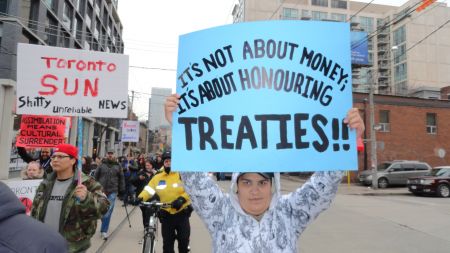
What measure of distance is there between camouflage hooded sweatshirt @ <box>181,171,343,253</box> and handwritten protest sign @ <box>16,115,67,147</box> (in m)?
6.52

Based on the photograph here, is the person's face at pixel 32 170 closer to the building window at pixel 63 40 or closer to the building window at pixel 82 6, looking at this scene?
the building window at pixel 63 40

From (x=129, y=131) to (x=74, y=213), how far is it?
919 inches

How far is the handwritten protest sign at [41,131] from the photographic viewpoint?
26.2 feet

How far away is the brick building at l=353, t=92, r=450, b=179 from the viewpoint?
27.8m

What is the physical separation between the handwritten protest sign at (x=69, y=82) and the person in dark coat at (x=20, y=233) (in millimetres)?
2627

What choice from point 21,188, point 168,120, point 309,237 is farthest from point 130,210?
point 168,120

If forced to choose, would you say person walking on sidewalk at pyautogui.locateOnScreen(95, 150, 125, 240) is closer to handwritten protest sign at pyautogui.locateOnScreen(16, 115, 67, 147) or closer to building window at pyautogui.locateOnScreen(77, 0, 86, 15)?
handwritten protest sign at pyautogui.locateOnScreen(16, 115, 67, 147)

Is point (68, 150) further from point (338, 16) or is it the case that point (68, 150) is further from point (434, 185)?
point (338, 16)

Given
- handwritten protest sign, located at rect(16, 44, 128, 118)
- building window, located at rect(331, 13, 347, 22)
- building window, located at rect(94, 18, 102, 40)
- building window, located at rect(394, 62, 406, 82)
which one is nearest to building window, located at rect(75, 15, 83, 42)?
building window, located at rect(94, 18, 102, 40)

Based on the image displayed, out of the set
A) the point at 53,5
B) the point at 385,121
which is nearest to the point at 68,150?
the point at 53,5

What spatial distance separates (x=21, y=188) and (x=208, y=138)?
3.96 m

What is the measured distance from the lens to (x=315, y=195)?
2.29 metres

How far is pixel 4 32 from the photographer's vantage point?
18.0 metres

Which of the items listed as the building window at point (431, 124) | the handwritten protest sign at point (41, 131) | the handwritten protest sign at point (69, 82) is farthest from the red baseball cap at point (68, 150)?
the building window at point (431, 124)
